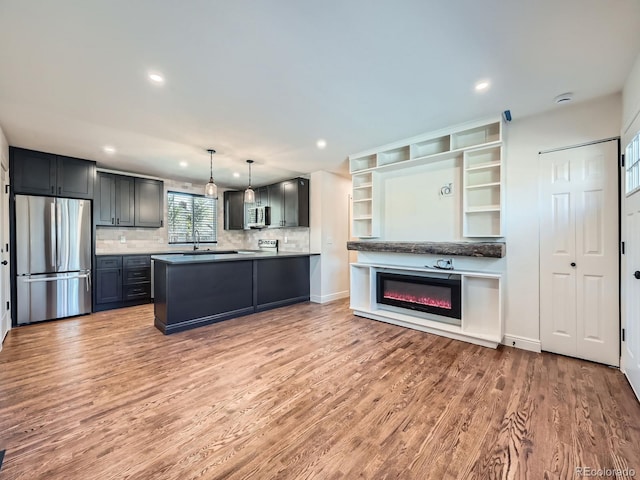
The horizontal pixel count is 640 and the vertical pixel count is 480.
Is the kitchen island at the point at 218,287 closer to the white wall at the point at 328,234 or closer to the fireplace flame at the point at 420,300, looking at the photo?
the white wall at the point at 328,234

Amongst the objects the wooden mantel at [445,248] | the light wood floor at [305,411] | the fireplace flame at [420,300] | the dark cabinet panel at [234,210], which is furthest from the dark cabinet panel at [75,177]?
the fireplace flame at [420,300]

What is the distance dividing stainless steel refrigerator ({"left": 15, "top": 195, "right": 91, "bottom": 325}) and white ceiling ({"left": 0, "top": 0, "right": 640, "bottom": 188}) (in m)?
1.12

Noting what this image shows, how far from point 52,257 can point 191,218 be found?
2633mm

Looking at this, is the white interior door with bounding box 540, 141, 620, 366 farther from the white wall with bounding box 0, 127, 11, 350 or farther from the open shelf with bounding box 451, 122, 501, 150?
the white wall with bounding box 0, 127, 11, 350

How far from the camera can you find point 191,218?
6.43 meters

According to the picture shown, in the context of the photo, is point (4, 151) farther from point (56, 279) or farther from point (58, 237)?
point (56, 279)

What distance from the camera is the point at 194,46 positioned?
188cm

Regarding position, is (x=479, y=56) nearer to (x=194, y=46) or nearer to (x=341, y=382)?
(x=194, y=46)

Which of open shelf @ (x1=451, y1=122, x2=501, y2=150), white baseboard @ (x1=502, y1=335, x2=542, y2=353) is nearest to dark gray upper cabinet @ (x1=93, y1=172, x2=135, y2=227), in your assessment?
open shelf @ (x1=451, y1=122, x2=501, y2=150)

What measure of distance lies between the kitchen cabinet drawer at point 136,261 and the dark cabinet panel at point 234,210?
207 centimetres

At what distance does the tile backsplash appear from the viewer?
5297 mm

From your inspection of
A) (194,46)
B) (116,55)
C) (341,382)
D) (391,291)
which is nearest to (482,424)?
(341,382)

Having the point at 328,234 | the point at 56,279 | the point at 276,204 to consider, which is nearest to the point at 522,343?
the point at 328,234

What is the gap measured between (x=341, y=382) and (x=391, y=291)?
6.58 feet
